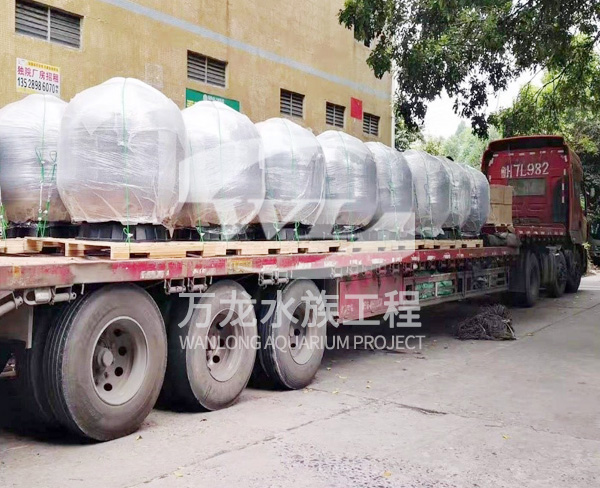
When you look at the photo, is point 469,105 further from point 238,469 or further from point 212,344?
point 238,469

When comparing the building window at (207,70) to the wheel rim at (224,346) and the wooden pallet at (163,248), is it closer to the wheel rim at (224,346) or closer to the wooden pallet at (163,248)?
the wooden pallet at (163,248)

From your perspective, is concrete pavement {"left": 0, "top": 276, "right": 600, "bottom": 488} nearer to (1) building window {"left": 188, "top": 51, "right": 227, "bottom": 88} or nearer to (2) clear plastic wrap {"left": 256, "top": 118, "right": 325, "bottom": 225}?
(2) clear plastic wrap {"left": 256, "top": 118, "right": 325, "bottom": 225}

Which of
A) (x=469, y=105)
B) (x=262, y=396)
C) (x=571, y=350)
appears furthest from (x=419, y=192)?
(x=469, y=105)

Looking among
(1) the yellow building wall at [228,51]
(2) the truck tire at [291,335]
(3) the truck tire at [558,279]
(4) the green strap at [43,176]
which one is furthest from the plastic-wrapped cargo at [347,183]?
(3) the truck tire at [558,279]

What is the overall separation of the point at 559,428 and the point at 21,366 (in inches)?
159

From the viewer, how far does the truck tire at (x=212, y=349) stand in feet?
16.4

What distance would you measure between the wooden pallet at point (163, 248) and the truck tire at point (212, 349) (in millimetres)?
333

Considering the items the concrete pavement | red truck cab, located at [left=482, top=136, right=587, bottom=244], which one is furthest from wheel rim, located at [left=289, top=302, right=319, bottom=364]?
red truck cab, located at [left=482, top=136, right=587, bottom=244]

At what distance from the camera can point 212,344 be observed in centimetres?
534

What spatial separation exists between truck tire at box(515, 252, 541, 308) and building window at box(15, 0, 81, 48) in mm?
9030

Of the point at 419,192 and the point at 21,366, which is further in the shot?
the point at 419,192

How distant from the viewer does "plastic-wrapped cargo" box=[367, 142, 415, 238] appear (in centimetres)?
728

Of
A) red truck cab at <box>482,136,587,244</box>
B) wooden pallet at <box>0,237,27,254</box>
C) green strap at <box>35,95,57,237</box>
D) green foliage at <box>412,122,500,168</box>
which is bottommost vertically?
wooden pallet at <box>0,237,27,254</box>

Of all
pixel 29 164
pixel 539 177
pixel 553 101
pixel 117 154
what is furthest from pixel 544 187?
pixel 29 164
